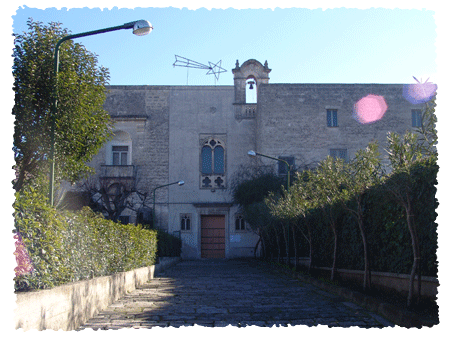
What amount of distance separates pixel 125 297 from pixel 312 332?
5163mm

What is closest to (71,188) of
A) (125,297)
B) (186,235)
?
(186,235)

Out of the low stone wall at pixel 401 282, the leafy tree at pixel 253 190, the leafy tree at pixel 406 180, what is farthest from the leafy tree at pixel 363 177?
the leafy tree at pixel 253 190

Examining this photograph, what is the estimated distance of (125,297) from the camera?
1041 cm

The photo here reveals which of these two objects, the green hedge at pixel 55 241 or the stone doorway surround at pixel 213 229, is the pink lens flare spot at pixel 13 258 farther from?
the stone doorway surround at pixel 213 229

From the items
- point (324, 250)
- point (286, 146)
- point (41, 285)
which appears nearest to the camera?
point (41, 285)

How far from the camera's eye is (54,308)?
571 cm

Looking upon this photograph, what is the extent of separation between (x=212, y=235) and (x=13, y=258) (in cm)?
3092

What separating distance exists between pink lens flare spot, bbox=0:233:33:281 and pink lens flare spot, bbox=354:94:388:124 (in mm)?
30009

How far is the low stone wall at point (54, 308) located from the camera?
4539mm

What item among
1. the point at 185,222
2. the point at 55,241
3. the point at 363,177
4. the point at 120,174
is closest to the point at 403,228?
→ the point at 363,177

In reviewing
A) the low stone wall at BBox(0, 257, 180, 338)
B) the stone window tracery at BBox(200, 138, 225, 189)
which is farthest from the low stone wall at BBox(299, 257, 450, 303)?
the stone window tracery at BBox(200, 138, 225, 189)

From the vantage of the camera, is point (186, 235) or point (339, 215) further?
point (186, 235)

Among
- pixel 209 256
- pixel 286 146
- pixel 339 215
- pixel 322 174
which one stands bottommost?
pixel 209 256

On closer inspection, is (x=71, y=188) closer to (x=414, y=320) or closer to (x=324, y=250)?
(x=324, y=250)
